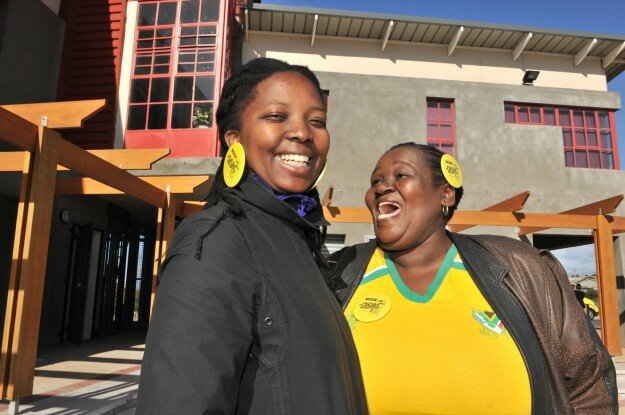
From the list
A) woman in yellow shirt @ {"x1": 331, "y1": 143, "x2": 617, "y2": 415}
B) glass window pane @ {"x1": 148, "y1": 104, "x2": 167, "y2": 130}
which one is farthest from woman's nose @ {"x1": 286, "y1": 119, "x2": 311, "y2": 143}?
glass window pane @ {"x1": 148, "y1": 104, "x2": 167, "y2": 130}

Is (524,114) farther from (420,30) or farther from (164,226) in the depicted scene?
(164,226)

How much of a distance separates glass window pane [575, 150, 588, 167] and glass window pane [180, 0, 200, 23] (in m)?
10.5

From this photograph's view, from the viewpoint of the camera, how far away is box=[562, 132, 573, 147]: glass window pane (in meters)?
12.6

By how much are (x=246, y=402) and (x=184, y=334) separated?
201mm

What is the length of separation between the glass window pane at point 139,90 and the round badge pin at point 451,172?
9.61m

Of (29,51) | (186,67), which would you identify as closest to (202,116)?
(186,67)

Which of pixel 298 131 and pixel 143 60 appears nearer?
pixel 298 131

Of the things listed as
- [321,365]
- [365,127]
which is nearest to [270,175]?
[321,365]

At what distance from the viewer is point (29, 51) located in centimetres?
937

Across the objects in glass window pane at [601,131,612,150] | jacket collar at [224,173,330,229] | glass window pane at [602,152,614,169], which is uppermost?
glass window pane at [601,131,612,150]

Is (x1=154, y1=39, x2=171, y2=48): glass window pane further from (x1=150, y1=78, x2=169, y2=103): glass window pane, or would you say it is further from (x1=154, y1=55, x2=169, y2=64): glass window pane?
(x1=150, y1=78, x2=169, y2=103): glass window pane

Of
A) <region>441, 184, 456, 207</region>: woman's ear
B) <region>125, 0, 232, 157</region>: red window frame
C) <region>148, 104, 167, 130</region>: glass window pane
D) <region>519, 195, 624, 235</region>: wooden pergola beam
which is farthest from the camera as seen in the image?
<region>148, 104, 167, 130</region>: glass window pane

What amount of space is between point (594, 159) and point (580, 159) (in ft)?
1.33

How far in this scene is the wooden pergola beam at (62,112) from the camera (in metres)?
4.62
